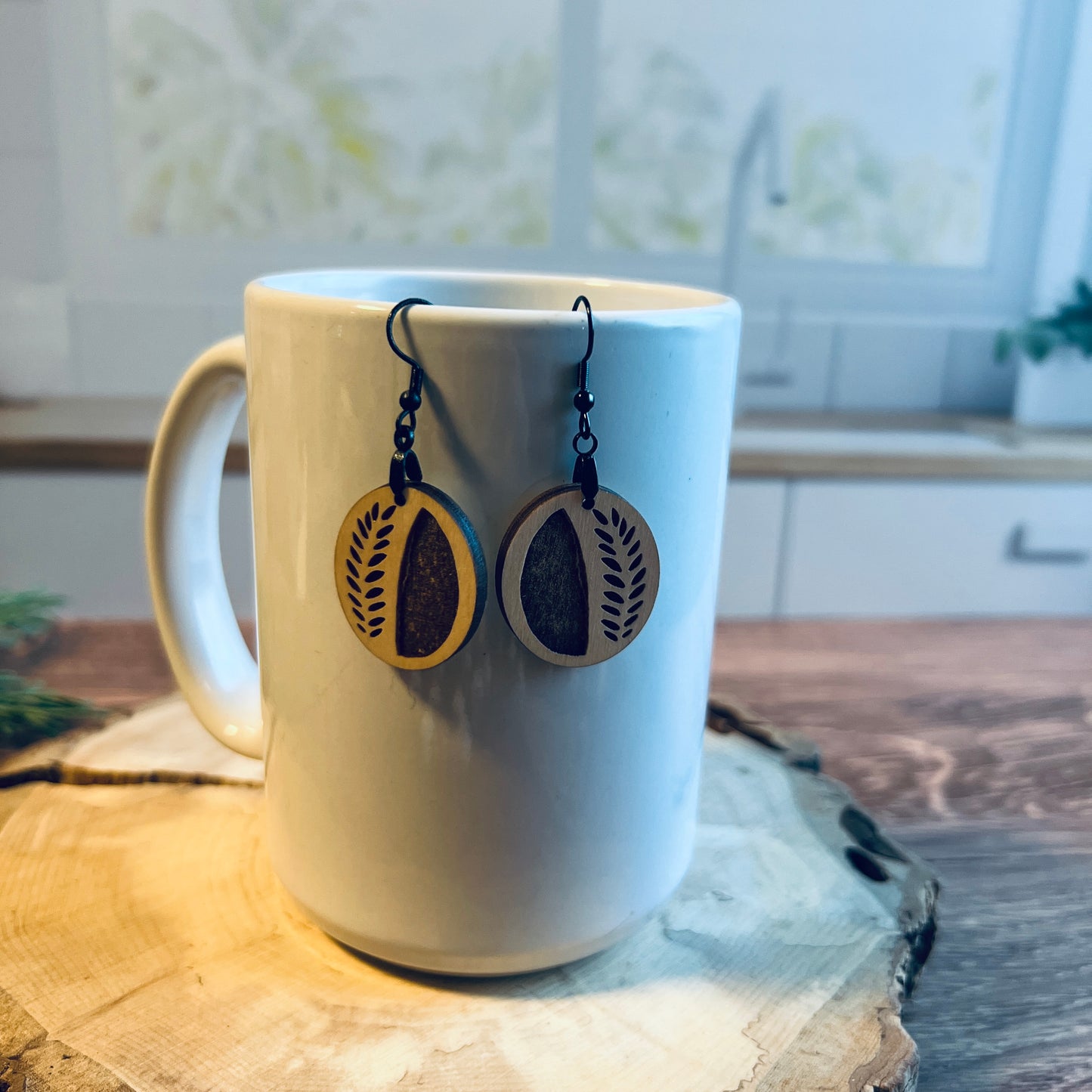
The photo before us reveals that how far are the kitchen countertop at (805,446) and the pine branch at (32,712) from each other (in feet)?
2.10

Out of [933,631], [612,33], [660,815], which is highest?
[612,33]

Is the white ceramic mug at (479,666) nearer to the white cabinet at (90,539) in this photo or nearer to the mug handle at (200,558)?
the mug handle at (200,558)

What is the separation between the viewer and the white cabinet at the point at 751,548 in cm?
137

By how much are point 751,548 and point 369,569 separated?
1099mm

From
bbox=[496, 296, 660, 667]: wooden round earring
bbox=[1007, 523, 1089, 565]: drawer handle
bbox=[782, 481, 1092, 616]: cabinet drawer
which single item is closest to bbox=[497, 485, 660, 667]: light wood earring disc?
bbox=[496, 296, 660, 667]: wooden round earring

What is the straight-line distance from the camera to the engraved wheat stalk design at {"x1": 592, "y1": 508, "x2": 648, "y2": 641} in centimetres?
35

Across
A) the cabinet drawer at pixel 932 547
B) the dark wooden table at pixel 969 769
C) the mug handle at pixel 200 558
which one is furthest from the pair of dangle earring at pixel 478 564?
the cabinet drawer at pixel 932 547

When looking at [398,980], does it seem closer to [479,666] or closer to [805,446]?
[479,666]

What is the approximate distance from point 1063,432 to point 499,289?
4.92 ft

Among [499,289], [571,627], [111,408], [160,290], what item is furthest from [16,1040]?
[160,290]

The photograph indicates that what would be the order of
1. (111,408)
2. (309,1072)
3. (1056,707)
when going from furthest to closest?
(111,408) < (1056,707) < (309,1072)

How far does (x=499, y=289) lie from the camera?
0.50 meters

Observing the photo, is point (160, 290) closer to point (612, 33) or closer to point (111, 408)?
point (111, 408)

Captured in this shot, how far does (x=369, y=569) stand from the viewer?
35cm
